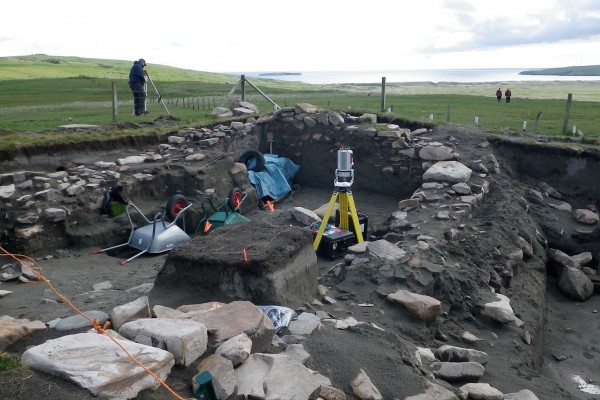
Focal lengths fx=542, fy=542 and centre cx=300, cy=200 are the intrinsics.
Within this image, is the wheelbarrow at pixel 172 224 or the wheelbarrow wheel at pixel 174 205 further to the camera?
the wheelbarrow wheel at pixel 174 205

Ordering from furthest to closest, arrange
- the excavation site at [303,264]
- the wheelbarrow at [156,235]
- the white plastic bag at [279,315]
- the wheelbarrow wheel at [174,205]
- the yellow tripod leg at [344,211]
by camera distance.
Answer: the wheelbarrow wheel at [174,205]
the wheelbarrow at [156,235]
the yellow tripod leg at [344,211]
the white plastic bag at [279,315]
the excavation site at [303,264]

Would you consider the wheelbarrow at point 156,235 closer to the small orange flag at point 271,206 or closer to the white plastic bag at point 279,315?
the small orange flag at point 271,206

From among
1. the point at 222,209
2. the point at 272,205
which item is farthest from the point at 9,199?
the point at 272,205

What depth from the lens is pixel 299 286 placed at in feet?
22.2

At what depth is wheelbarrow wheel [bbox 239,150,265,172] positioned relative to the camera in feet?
46.0

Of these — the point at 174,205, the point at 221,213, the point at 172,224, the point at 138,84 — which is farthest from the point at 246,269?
the point at 138,84

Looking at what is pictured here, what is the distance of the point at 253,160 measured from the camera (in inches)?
556

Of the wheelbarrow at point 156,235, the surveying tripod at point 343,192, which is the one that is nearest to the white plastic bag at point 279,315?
the surveying tripod at point 343,192

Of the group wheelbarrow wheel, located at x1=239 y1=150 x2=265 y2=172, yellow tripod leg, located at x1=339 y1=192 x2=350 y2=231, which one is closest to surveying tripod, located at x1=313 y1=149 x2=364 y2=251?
yellow tripod leg, located at x1=339 y1=192 x2=350 y2=231

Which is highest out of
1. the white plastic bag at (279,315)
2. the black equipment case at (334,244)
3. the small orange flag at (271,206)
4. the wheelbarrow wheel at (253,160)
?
the wheelbarrow wheel at (253,160)

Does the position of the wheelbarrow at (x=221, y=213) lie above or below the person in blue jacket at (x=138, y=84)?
below

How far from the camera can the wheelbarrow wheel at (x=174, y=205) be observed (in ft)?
35.6

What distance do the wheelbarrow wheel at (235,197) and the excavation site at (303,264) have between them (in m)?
0.04

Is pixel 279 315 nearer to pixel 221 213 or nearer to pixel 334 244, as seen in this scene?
pixel 334 244
